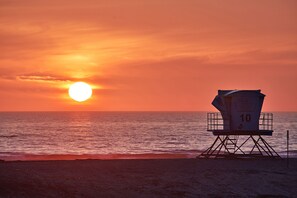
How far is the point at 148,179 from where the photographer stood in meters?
28.6

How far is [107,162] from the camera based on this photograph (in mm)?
37188

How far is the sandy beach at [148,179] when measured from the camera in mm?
23953

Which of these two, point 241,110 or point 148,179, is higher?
point 241,110

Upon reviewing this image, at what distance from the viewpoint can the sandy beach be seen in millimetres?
23953

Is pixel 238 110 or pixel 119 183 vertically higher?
pixel 238 110

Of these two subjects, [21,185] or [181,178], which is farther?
[181,178]

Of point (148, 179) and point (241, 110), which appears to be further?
point (241, 110)

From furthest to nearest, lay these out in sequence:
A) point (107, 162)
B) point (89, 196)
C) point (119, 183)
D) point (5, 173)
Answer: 1. point (107, 162)
2. point (119, 183)
3. point (5, 173)
4. point (89, 196)

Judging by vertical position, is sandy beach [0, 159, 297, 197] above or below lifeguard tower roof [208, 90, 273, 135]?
below

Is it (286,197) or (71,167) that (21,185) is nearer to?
(71,167)

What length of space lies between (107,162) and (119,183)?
10281 millimetres

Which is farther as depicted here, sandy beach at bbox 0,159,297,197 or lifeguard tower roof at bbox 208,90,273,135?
lifeguard tower roof at bbox 208,90,273,135

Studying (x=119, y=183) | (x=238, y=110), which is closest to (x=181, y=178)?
(x=119, y=183)

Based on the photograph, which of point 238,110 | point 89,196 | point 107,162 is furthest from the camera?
point 238,110
